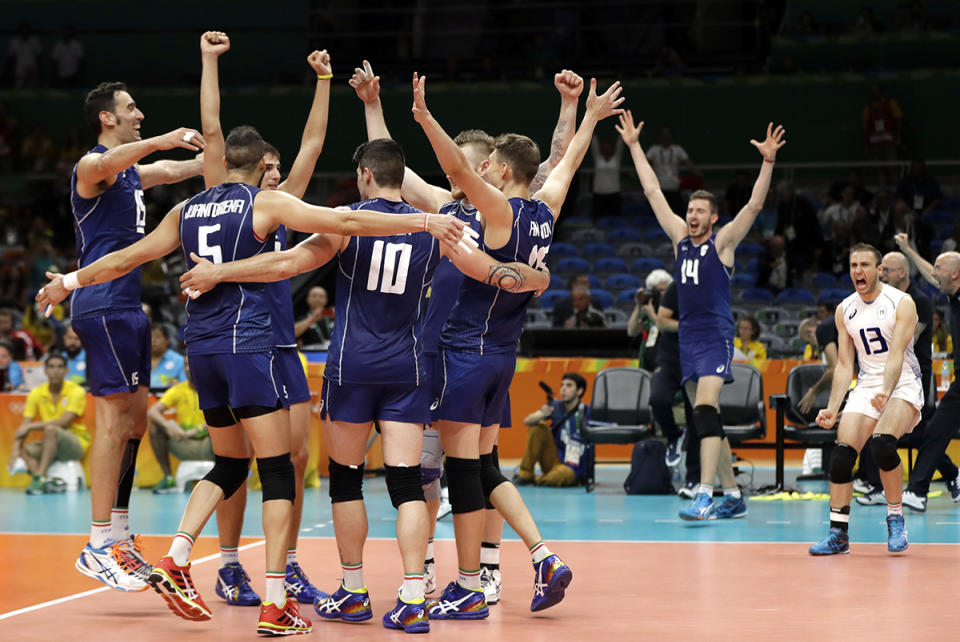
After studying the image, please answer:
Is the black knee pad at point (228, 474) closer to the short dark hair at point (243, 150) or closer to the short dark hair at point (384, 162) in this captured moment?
the short dark hair at point (243, 150)

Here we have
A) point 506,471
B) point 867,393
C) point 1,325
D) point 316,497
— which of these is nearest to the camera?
point 867,393

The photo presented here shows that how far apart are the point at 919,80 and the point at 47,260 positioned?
1435cm

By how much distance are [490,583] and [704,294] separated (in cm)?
402

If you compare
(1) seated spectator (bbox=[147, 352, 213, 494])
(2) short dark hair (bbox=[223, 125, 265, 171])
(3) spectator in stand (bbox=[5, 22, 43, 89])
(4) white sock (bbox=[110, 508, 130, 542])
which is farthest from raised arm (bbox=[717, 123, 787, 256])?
(3) spectator in stand (bbox=[5, 22, 43, 89])

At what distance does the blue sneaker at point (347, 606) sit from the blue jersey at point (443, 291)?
4.34ft

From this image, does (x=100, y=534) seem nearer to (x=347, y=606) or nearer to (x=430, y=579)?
(x=347, y=606)

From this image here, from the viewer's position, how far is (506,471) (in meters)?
13.1

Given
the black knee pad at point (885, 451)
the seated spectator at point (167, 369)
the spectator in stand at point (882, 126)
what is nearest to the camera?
the black knee pad at point (885, 451)

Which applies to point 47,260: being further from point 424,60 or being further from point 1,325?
point 424,60

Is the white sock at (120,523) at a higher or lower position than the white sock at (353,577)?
higher

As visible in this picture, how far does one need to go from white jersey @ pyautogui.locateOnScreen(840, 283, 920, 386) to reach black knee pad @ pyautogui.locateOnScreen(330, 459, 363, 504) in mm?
3916

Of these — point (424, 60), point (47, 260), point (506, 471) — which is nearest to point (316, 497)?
point (506, 471)

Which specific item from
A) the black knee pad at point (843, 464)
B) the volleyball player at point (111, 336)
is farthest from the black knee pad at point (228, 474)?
the black knee pad at point (843, 464)

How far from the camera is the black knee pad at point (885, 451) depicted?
7.76 meters
